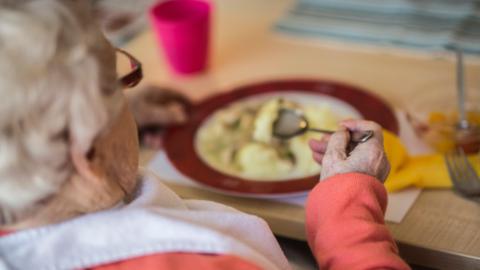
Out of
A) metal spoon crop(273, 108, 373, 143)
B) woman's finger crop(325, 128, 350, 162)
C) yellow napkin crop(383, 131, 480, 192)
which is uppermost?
woman's finger crop(325, 128, 350, 162)

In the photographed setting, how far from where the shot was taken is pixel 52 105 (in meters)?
0.66

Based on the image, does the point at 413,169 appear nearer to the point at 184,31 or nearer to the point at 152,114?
the point at 152,114

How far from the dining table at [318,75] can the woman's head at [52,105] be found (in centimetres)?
40

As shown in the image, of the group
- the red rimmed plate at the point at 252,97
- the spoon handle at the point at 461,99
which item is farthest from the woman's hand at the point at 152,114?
the spoon handle at the point at 461,99

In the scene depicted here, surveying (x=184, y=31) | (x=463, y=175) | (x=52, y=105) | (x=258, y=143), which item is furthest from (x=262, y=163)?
(x=52, y=105)

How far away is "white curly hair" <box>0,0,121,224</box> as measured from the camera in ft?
2.10

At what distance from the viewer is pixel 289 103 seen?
48.1 inches

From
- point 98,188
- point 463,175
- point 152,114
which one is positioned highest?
point 98,188

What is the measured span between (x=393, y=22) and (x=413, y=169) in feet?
1.80

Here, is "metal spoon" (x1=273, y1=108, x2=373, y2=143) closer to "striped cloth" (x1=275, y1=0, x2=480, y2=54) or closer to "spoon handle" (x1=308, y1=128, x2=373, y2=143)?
"spoon handle" (x1=308, y1=128, x2=373, y2=143)

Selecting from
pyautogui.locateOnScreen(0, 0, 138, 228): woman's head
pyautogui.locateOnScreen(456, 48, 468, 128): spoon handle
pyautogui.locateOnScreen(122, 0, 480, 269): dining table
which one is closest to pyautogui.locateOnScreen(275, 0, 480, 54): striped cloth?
pyautogui.locateOnScreen(122, 0, 480, 269): dining table

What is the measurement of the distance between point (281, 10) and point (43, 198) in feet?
3.64

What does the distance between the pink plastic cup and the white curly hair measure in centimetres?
72

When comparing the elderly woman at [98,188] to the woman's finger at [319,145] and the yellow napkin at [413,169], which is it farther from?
the yellow napkin at [413,169]
